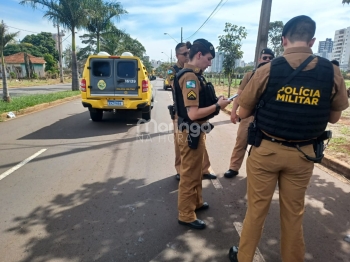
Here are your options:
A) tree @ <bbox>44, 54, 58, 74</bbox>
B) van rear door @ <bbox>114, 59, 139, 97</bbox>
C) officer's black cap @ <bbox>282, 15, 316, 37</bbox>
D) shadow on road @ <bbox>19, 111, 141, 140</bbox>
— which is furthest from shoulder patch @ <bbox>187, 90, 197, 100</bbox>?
tree @ <bbox>44, 54, 58, 74</bbox>

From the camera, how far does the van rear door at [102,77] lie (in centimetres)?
707

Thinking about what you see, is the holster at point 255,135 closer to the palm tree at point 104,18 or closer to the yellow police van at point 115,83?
the yellow police van at point 115,83

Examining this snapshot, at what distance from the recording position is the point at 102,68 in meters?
7.12

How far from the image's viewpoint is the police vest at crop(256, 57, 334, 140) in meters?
1.57

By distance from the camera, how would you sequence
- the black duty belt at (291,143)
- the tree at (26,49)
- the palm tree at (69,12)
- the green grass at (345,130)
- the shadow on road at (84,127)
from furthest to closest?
1. the tree at (26,49)
2. the palm tree at (69,12)
3. the green grass at (345,130)
4. the shadow on road at (84,127)
5. the black duty belt at (291,143)

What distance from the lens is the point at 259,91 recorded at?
1.68m

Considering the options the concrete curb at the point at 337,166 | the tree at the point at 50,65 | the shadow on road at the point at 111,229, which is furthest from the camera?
the tree at the point at 50,65

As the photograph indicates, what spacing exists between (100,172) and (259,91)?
2.97m

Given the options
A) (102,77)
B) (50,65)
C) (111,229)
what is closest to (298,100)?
(111,229)

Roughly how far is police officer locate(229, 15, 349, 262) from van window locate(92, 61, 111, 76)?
601 centimetres

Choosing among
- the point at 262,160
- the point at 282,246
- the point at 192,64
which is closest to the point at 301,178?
the point at 262,160

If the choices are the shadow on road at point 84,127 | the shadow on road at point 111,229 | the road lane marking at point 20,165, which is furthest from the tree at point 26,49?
the shadow on road at point 111,229

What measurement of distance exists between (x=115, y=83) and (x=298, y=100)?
6215 millimetres

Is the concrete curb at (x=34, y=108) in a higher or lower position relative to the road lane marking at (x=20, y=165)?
higher
